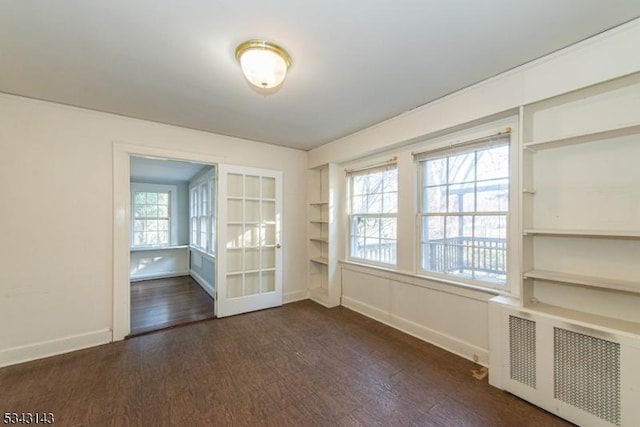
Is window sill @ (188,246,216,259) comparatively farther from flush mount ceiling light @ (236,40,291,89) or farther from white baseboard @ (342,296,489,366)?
flush mount ceiling light @ (236,40,291,89)

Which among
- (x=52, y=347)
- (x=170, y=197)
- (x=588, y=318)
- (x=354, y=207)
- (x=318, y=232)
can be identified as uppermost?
(x=170, y=197)

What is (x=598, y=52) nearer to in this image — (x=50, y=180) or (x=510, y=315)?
(x=510, y=315)

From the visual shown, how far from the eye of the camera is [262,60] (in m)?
1.76

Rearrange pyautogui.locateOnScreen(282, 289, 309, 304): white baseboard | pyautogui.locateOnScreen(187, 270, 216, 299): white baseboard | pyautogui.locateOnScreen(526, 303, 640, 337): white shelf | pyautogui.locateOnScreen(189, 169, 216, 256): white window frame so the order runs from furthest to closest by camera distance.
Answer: pyautogui.locateOnScreen(189, 169, 216, 256): white window frame < pyautogui.locateOnScreen(187, 270, 216, 299): white baseboard < pyautogui.locateOnScreen(282, 289, 309, 304): white baseboard < pyautogui.locateOnScreen(526, 303, 640, 337): white shelf

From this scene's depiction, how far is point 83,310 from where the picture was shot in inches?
109

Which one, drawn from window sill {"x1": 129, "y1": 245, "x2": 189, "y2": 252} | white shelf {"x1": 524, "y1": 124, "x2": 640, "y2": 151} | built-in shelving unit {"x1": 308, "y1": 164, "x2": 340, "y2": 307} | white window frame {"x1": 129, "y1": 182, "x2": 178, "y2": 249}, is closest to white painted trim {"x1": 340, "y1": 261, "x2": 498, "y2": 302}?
built-in shelving unit {"x1": 308, "y1": 164, "x2": 340, "y2": 307}

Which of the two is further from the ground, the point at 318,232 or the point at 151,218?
the point at 151,218

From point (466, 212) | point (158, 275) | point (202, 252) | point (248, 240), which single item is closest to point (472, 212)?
point (466, 212)

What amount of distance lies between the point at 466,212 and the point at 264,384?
2437 mm

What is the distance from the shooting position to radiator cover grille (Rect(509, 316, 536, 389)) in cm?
187

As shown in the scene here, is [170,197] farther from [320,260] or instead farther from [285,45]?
[285,45]

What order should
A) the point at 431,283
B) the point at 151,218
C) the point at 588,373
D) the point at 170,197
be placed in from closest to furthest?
the point at 588,373, the point at 431,283, the point at 151,218, the point at 170,197

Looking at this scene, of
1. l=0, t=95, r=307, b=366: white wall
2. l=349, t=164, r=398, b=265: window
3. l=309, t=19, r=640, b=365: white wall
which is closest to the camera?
l=309, t=19, r=640, b=365: white wall

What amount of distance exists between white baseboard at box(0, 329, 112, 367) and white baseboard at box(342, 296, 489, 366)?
3089 mm
